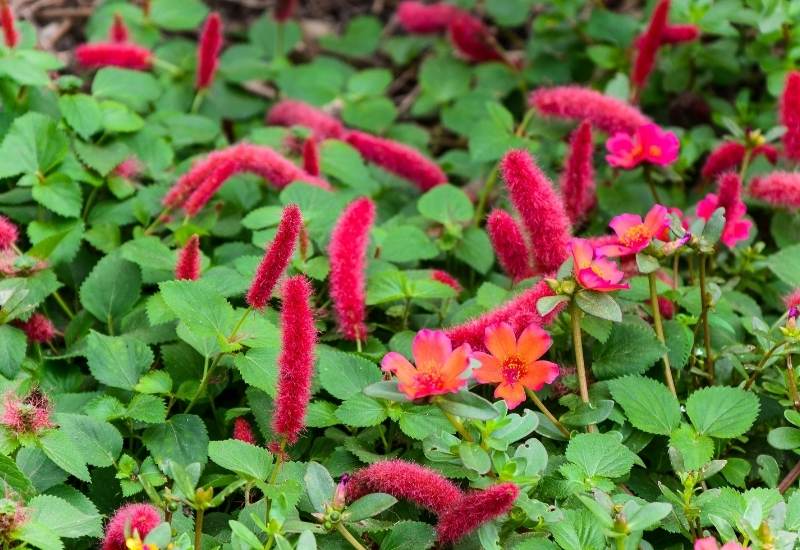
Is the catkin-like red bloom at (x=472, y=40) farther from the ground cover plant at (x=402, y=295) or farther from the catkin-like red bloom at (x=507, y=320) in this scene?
the catkin-like red bloom at (x=507, y=320)

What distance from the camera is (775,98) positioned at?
3.30 m

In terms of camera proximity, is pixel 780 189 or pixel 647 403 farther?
pixel 780 189

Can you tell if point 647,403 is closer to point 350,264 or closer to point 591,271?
point 591,271

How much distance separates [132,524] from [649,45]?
1.97m

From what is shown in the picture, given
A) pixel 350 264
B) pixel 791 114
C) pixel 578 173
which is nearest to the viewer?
pixel 350 264

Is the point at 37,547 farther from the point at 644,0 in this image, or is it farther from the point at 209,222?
the point at 644,0

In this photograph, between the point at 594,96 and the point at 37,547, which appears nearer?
the point at 37,547

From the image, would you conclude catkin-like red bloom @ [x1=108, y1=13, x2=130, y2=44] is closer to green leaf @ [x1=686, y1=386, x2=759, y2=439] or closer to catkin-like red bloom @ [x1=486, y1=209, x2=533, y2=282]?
catkin-like red bloom @ [x1=486, y1=209, x2=533, y2=282]

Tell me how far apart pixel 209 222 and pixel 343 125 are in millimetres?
899

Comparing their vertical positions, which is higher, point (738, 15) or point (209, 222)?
point (738, 15)

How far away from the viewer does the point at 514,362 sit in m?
1.90

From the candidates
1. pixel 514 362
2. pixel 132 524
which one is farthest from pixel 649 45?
pixel 132 524

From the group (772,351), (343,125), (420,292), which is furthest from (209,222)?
(772,351)

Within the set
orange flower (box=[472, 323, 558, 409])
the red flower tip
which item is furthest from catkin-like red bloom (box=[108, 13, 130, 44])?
orange flower (box=[472, 323, 558, 409])
